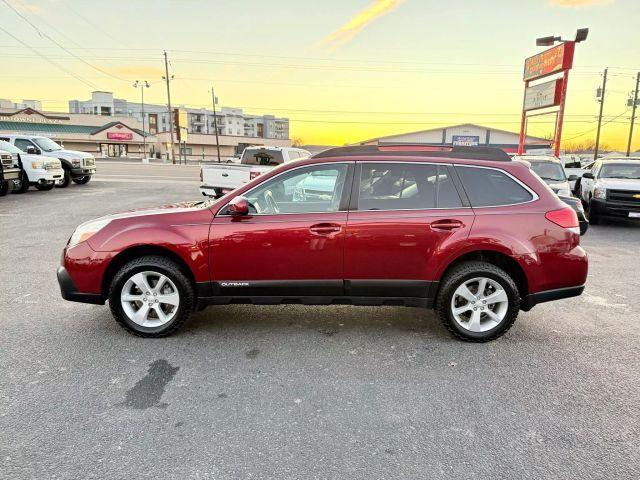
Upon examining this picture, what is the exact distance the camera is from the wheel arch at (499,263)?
4.04 metres

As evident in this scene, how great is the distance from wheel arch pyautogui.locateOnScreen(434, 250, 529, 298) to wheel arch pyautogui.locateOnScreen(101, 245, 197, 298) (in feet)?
7.66

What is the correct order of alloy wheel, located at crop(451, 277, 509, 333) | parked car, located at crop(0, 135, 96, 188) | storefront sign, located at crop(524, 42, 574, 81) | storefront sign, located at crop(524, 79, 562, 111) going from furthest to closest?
storefront sign, located at crop(524, 79, 562, 111)
storefront sign, located at crop(524, 42, 574, 81)
parked car, located at crop(0, 135, 96, 188)
alloy wheel, located at crop(451, 277, 509, 333)

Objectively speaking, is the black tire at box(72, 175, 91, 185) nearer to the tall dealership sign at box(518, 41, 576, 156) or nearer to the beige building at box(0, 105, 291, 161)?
the tall dealership sign at box(518, 41, 576, 156)

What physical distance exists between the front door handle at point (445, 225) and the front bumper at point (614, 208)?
349 inches

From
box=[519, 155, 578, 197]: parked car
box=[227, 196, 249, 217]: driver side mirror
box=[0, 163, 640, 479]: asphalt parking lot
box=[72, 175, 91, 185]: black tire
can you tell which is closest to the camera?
box=[0, 163, 640, 479]: asphalt parking lot

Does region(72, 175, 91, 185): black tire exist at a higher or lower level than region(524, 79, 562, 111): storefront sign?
lower

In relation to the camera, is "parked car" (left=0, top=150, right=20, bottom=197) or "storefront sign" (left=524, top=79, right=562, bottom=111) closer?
"parked car" (left=0, top=150, right=20, bottom=197)

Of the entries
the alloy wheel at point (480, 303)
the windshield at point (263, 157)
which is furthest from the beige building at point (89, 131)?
the alloy wheel at point (480, 303)

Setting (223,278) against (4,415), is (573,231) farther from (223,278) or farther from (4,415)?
(4,415)

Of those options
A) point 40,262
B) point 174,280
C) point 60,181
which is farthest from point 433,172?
point 60,181

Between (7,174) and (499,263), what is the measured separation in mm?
15795

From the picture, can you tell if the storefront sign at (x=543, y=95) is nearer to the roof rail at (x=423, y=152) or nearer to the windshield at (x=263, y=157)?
the windshield at (x=263, y=157)

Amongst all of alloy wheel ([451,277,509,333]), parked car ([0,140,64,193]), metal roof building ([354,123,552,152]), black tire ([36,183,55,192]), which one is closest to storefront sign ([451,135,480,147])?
metal roof building ([354,123,552,152])

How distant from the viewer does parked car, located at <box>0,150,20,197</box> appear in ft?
46.3
